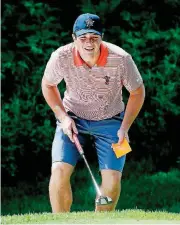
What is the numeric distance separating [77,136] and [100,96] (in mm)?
369

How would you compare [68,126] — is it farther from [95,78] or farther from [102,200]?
[102,200]

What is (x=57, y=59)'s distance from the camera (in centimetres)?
696

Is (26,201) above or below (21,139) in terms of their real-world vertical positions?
below

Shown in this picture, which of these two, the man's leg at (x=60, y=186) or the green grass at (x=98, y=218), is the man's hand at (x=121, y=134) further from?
the green grass at (x=98, y=218)

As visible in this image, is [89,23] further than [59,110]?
No

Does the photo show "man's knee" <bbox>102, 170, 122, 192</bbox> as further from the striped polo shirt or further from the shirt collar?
the shirt collar

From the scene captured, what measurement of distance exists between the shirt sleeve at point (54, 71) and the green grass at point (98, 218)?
1.17 meters

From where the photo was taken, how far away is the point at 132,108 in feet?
23.3

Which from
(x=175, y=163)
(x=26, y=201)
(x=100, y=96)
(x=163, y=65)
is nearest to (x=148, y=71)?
(x=163, y=65)

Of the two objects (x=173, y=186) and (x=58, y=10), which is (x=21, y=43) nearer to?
(x=58, y=10)

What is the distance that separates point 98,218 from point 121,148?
95cm

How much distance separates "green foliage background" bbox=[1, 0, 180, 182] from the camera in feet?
32.7

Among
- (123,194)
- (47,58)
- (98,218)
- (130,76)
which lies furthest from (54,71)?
(123,194)

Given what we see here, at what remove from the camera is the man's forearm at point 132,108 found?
7.05 metres
